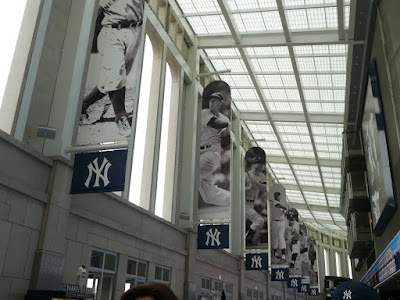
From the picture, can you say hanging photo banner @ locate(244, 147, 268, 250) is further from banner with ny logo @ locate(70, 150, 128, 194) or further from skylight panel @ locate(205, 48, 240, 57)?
banner with ny logo @ locate(70, 150, 128, 194)

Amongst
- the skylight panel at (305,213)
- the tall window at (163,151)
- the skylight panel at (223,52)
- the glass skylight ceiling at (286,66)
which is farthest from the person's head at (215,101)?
the skylight panel at (305,213)

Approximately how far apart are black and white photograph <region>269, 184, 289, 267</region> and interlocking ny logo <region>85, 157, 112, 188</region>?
58.1 ft

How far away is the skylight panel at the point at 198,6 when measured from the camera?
18078 millimetres

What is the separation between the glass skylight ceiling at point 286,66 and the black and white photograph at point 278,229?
3.68 meters

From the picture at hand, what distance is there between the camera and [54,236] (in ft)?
29.9

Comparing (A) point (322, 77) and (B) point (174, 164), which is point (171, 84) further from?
(A) point (322, 77)

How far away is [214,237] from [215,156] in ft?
9.57

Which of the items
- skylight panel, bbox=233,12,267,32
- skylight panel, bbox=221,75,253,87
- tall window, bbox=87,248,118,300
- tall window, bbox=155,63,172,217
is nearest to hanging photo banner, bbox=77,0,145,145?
tall window, bbox=87,248,118,300

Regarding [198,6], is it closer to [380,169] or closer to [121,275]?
[380,169]

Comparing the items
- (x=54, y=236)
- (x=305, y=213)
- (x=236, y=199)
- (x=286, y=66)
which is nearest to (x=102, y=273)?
(x=54, y=236)

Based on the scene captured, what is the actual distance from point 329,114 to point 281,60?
6.05m

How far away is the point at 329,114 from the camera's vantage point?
2484 cm

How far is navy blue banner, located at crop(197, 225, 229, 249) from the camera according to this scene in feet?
45.6

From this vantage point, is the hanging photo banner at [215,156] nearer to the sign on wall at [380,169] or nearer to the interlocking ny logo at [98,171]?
the sign on wall at [380,169]
